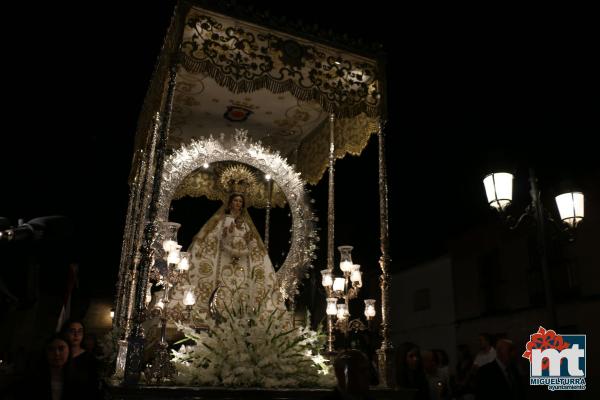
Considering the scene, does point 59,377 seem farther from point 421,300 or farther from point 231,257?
point 421,300

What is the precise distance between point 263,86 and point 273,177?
1551 mm

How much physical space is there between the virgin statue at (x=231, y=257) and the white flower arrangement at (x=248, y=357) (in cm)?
146

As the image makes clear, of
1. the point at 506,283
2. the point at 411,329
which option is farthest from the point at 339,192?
the point at 411,329

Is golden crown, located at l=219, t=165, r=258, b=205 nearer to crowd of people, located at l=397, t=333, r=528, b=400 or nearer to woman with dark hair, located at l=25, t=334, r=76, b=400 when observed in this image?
crowd of people, located at l=397, t=333, r=528, b=400

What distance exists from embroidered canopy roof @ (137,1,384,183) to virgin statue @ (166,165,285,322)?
4.14 ft

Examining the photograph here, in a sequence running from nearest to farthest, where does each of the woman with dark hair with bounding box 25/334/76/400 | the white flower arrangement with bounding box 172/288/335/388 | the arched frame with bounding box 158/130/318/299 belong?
the woman with dark hair with bounding box 25/334/76/400 < the white flower arrangement with bounding box 172/288/335/388 < the arched frame with bounding box 158/130/318/299

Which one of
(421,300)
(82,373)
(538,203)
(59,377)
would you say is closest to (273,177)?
(538,203)

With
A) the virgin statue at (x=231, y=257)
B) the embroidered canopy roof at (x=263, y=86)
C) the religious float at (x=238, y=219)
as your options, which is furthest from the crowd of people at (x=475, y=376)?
the embroidered canopy roof at (x=263, y=86)

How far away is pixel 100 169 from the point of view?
33.6 ft

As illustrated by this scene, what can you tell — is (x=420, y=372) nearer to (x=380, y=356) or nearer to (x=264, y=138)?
(x=380, y=356)

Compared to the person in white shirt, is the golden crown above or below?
above

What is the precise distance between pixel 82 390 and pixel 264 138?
549 centimetres

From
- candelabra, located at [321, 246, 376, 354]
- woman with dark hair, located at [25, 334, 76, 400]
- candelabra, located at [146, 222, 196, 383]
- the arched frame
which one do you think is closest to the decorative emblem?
the arched frame

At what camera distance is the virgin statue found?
6.23 m
